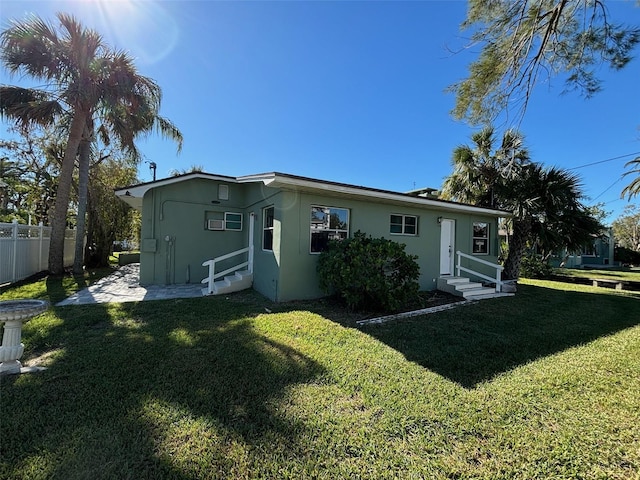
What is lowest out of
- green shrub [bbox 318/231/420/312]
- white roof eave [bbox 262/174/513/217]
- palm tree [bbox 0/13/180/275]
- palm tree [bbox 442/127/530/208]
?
green shrub [bbox 318/231/420/312]

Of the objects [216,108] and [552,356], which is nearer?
[552,356]

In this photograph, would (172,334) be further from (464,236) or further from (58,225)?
(464,236)

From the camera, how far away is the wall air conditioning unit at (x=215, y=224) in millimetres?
9773

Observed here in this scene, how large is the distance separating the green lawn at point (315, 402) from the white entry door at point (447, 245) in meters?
4.40

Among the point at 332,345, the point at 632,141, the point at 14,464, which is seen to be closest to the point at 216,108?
the point at 332,345

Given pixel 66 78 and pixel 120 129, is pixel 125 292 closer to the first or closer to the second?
pixel 120 129

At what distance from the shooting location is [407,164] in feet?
61.3

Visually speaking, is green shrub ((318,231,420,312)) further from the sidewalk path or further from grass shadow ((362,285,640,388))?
the sidewalk path

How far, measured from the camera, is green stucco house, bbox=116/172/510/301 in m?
7.15

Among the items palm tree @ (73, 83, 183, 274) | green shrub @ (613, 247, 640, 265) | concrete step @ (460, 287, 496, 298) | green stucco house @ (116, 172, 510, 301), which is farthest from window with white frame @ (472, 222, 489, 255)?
green shrub @ (613, 247, 640, 265)

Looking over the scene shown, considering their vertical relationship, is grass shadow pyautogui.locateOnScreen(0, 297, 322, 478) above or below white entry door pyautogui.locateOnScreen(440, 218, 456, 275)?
below

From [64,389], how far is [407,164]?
19.0 m

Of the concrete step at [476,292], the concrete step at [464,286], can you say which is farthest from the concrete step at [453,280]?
the concrete step at [476,292]

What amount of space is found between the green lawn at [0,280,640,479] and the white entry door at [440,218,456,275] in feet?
14.4
